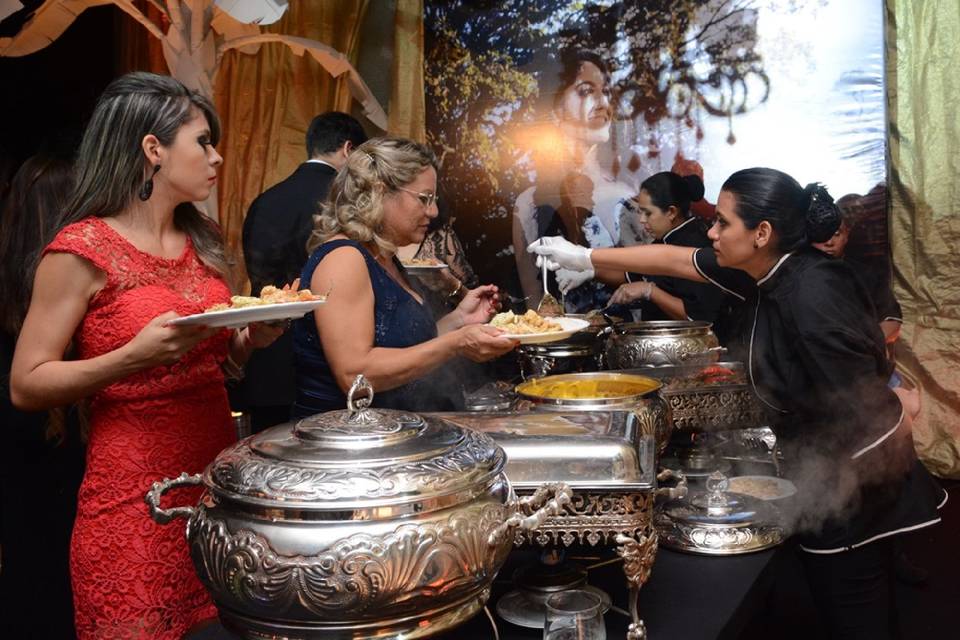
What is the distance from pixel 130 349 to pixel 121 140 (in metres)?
0.49

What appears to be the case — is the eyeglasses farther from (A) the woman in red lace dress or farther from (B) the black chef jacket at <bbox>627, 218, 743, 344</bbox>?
(B) the black chef jacket at <bbox>627, 218, 743, 344</bbox>

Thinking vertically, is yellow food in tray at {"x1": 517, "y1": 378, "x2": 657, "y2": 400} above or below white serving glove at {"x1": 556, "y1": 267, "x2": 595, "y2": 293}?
below

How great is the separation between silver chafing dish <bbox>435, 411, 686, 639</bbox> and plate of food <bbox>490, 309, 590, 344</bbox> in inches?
24.7

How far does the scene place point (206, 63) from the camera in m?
4.16

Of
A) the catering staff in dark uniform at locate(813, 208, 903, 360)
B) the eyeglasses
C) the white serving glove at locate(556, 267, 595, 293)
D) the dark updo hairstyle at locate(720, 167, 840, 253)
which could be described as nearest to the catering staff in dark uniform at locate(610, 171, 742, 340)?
the white serving glove at locate(556, 267, 595, 293)

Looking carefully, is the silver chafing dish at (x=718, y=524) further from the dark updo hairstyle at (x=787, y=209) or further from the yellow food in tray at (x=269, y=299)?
the yellow food in tray at (x=269, y=299)

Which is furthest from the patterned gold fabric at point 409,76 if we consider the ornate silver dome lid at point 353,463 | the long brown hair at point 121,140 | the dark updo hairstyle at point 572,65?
the ornate silver dome lid at point 353,463

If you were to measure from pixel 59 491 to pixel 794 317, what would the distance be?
6.83 feet

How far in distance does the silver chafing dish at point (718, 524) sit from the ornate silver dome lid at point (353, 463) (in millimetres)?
756

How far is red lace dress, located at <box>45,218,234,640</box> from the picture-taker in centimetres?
174

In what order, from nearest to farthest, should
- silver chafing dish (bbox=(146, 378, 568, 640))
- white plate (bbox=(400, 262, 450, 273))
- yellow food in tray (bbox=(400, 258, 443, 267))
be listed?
silver chafing dish (bbox=(146, 378, 568, 640)), white plate (bbox=(400, 262, 450, 273)), yellow food in tray (bbox=(400, 258, 443, 267))

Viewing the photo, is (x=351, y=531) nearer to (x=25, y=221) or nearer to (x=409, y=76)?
(x=25, y=221)

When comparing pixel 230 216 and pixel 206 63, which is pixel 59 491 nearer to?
pixel 206 63

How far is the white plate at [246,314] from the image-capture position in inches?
60.6
